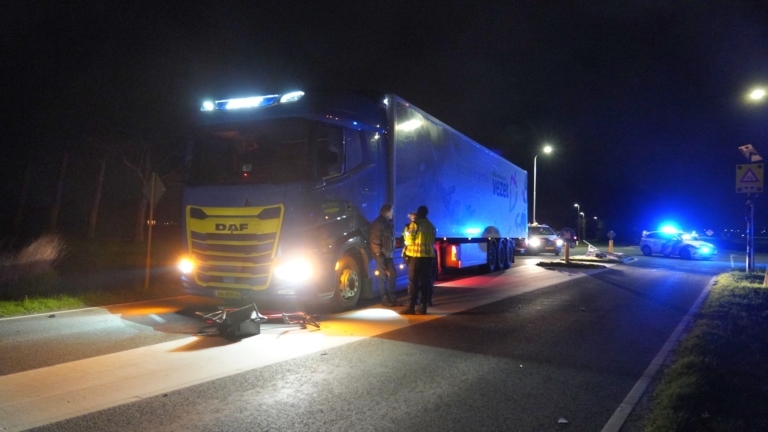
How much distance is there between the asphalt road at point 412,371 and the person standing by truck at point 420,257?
666mm

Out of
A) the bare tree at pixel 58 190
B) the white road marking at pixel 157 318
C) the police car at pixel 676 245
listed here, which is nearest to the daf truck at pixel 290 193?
the white road marking at pixel 157 318

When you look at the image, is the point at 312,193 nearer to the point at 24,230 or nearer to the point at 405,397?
the point at 405,397

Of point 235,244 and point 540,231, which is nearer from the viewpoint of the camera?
point 235,244

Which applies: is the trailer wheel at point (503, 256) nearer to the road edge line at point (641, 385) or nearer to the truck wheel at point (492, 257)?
the truck wheel at point (492, 257)

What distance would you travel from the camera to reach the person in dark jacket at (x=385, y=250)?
32.0ft

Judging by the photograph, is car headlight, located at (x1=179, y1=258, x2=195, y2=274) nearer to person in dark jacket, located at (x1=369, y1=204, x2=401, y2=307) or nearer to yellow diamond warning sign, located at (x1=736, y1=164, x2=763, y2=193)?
person in dark jacket, located at (x1=369, y1=204, x2=401, y2=307)

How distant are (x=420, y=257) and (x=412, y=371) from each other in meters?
3.59

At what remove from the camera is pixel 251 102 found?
9.16 metres

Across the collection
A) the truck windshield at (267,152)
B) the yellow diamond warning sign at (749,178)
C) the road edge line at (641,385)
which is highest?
the yellow diamond warning sign at (749,178)

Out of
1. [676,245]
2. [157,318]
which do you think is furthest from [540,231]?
[157,318]

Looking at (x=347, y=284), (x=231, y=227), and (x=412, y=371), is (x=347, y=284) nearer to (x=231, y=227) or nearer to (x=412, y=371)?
(x=231, y=227)

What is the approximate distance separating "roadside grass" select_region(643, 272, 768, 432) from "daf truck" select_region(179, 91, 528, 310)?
519 centimetres

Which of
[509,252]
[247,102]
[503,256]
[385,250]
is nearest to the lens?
[247,102]

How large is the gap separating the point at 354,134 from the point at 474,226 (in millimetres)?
7478
